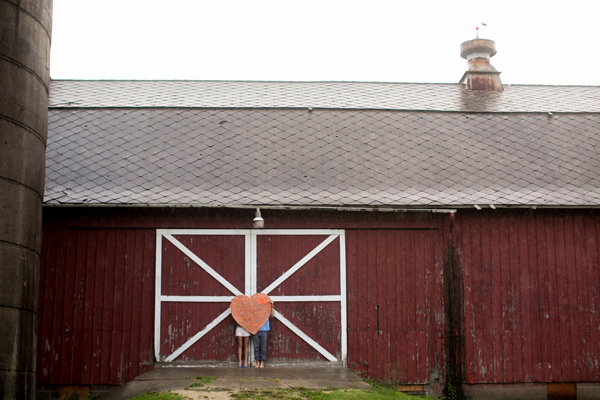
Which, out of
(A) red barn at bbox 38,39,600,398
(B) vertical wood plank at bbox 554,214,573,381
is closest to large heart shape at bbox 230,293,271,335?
(A) red barn at bbox 38,39,600,398

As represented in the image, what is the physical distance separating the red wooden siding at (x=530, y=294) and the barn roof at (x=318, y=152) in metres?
0.50

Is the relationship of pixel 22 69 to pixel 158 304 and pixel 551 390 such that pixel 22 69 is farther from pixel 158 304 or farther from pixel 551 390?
pixel 551 390

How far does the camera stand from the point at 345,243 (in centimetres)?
1021

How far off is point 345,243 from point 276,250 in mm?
1057

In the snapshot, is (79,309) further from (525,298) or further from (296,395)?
(525,298)

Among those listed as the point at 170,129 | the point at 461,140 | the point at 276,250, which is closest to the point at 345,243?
the point at 276,250

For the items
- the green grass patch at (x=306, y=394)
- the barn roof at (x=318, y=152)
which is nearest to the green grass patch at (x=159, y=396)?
the green grass patch at (x=306, y=394)

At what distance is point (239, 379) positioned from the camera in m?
8.41

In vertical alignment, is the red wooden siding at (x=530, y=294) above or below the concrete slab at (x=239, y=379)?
above

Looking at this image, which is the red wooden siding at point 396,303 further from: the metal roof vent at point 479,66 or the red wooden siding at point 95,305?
the metal roof vent at point 479,66

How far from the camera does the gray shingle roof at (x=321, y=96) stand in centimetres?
1271

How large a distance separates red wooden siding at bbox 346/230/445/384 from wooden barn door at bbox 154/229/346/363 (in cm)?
25

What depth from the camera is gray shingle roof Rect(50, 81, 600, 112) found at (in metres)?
12.7

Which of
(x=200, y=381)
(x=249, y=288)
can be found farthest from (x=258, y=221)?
(x=200, y=381)
